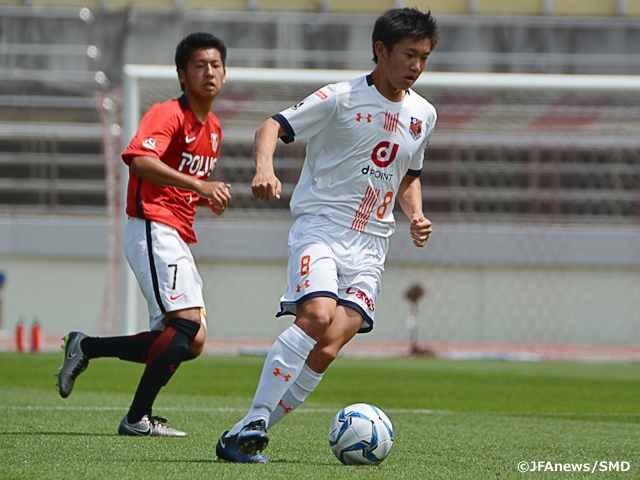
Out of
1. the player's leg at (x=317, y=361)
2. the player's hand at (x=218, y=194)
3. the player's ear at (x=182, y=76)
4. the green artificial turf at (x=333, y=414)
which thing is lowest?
the green artificial turf at (x=333, y=414)

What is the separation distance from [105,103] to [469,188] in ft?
26.2

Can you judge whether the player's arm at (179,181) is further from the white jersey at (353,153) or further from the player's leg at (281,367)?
the player's leg at (281,367)

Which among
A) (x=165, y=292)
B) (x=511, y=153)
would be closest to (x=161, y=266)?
(x=165, y=292)

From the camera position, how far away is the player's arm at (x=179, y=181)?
14.0 feet

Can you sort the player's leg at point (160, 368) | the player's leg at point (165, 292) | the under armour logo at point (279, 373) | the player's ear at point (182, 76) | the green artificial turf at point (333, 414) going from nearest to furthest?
the green artificial turf at point (333, 414)
the under armour logo at point (279, 373)
the player's leg at point (160, 368)
the player's leg at point (165, 292)
the player's ear at point (182, 76)

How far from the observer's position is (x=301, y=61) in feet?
69.5

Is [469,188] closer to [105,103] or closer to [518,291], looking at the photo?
[518,291]

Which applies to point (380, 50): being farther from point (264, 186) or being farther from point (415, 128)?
point (264, 186)

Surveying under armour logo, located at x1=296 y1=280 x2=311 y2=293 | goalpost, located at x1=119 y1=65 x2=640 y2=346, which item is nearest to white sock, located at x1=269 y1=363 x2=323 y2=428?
under armour logo, located at x1=296 y1=280 x2=311 y2=293

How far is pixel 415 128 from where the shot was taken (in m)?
4.73

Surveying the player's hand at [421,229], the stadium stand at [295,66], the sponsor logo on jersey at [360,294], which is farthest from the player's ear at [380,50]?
the stadium stand at [295,66]

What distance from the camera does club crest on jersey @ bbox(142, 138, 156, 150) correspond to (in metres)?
5.00

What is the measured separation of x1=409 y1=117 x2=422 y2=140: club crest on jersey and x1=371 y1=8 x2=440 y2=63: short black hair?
0.38 metres

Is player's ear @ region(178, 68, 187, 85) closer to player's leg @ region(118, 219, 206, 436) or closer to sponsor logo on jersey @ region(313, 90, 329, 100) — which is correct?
player's leg @ region(118, 219, 206, 436)
